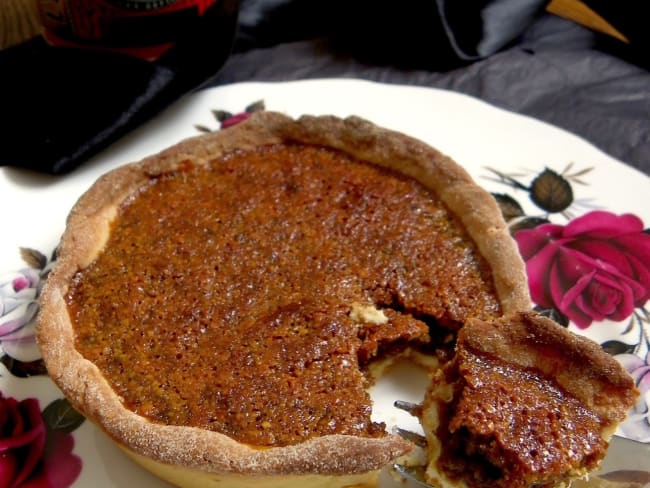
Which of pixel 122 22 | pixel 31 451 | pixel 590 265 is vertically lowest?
pixel 590 265

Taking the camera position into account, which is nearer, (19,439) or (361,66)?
(19,439)

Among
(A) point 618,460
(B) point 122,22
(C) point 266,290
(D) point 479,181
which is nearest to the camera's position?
(A) point 618,460

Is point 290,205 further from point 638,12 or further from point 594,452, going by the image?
point 638,12

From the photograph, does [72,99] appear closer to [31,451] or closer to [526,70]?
[31,451]

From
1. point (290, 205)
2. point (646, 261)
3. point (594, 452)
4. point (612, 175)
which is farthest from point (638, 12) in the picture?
point (594, 452)

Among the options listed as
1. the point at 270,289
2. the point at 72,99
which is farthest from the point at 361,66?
the point at 270,289

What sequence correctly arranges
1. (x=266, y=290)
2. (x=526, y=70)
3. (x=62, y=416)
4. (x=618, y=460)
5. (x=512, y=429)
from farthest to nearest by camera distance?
(x=526, y=70) → (x=266, y=290) → (x=62, y=416) → (x=618, y=460) → (x=512, y=429)

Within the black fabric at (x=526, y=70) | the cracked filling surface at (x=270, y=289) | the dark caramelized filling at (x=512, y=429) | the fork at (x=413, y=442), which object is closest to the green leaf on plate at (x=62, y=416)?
the cracked filling surface at (x=270, y=289)
